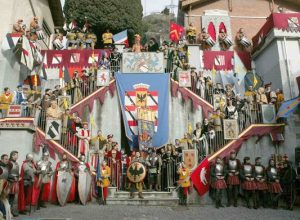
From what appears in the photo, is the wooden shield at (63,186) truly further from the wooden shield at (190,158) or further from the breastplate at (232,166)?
the breastplate at (232,166)

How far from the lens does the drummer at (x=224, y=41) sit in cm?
2269

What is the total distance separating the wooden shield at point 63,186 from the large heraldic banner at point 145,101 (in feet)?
14.9

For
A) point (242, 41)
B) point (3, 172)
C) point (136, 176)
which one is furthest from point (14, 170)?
point (242, 41)

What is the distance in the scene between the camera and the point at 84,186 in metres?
11.2

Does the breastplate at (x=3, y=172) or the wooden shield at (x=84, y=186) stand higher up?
the breastplate at (x=3, y=172)

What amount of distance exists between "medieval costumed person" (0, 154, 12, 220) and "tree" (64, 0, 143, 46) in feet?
68.3

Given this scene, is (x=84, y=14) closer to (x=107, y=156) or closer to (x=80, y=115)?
(x=80, y=115)

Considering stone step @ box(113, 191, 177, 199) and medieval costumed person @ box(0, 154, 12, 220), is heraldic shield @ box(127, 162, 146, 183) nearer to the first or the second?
stone step @ box(113, 191, 177, 199)

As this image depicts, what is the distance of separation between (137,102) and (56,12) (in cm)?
1297

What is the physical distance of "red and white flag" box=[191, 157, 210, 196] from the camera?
12.1 m

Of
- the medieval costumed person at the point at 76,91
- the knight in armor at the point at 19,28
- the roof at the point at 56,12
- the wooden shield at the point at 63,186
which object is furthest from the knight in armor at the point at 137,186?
the roof at the point at 56,12

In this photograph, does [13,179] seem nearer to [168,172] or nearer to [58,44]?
[168,172]

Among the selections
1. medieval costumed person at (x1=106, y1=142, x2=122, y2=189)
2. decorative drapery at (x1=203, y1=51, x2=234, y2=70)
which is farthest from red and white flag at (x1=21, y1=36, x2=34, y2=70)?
decorative drapery at (x1=203, y1=51, x2=234, y2=70)

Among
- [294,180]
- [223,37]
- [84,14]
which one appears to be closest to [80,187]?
[294,180]
